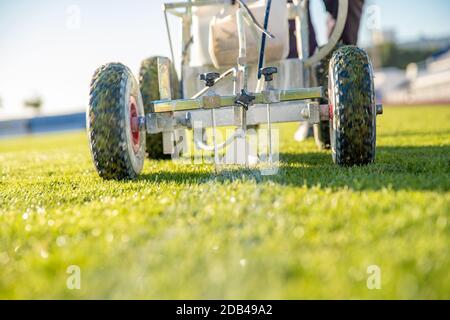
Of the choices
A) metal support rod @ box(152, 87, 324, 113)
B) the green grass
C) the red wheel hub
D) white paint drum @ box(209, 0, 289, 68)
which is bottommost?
the green grass

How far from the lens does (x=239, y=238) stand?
7.10ft

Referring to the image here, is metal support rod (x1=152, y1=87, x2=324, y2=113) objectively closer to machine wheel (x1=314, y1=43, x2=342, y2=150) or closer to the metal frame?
the metal frame

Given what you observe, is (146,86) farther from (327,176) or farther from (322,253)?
(322,253)

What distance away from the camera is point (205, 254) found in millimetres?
2004

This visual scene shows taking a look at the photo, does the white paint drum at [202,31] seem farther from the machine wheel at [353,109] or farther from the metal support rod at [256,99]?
the machine wheel at [353,109]

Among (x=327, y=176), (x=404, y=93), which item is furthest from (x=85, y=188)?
(x=404, y=93)

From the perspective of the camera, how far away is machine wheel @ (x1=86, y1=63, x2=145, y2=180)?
3.66 metres

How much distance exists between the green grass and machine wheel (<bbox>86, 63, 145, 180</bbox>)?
28 cm

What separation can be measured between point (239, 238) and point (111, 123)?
5.88ft

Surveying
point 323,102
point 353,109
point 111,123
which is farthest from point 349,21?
point 111,123

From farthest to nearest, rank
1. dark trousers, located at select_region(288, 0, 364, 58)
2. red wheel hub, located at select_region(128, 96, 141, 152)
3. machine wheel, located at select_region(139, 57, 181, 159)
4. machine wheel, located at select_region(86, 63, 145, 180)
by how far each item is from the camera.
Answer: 1. dark trousers, located at select_region(288, 0, 364, 58)
2. machine wheel, located at select_region(139, 57, 181, 159)
3. red wheel hub, located at select_region(128, 96, 141, 152)
4. machine wheel, located at select_region(86, 63, 145, 180)

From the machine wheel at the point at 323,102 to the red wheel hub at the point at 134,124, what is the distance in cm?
191

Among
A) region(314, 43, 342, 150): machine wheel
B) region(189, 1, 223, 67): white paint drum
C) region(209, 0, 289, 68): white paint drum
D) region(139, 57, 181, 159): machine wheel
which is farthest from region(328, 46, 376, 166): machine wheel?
region(139, 57, 181, 159): machine wheel

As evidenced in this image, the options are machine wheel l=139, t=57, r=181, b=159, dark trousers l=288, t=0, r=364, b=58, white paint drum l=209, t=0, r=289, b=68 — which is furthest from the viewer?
dark trousers l=288, t=0, r=364, b=58
